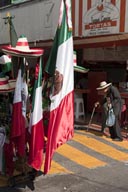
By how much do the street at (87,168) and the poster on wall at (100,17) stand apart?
320 cm

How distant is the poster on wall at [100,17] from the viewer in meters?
10.8

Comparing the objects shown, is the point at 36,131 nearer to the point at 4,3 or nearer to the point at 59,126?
the point at 59,126

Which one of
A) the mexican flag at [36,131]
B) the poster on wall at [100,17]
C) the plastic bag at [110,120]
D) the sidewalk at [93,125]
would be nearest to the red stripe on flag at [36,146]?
the mexican flag at [36,131]

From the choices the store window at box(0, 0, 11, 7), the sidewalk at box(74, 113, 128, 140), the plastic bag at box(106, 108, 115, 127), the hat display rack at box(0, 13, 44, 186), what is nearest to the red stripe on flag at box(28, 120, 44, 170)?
the hat display rack at box(0, 13, 44, 186)

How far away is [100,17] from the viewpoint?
1158 centimetres

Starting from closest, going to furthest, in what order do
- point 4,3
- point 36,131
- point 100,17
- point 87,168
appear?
point 36,131 < point 87,168 < point 100,17 < point 4,3

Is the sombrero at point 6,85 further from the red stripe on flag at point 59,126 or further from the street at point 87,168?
the street at point 87,168

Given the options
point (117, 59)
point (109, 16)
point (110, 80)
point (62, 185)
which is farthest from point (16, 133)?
point (110, 80)

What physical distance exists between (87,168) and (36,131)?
2.54 m

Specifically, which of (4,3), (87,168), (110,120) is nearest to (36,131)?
(87,168)

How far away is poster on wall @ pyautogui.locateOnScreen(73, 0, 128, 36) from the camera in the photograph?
1079 centimetres

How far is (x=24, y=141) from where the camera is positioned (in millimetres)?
5742

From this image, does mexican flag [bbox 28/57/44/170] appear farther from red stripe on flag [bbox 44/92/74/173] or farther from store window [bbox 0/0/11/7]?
store window [bbox 0/0/11/7]

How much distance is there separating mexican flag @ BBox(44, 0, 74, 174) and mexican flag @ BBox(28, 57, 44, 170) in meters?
0.20
